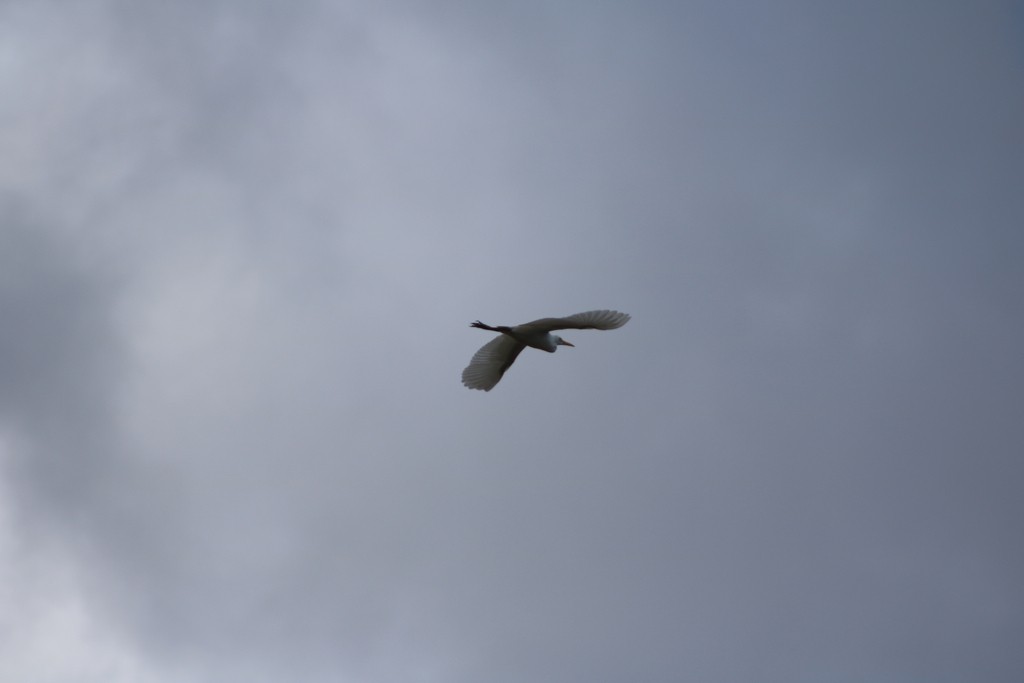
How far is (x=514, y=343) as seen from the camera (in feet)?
131

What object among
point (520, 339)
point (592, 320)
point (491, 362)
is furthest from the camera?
point (491, 362)

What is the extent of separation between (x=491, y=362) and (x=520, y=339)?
3.30 meters

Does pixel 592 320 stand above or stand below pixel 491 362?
below

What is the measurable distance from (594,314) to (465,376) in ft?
30.1

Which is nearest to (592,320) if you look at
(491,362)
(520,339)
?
(520,339)

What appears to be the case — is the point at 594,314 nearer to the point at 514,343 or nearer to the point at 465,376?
the point at 514,343

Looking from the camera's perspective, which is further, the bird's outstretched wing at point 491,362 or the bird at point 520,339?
the bird's outstretched wing at point 491,362

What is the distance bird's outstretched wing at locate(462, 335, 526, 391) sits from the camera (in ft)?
132

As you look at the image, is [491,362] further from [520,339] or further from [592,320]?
[592,320]

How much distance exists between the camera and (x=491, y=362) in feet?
136

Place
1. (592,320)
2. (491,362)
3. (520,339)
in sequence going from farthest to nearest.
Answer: (491,362)
(520,339)
(592,320)

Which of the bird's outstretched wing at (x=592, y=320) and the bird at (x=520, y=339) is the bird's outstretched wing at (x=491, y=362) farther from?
the bird's outstretched wing at (x=592, y=320)

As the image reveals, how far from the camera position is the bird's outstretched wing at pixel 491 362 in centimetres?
4028

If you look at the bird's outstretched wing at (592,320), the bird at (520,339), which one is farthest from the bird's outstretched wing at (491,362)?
the bird's outstretched wing at (592,320)
